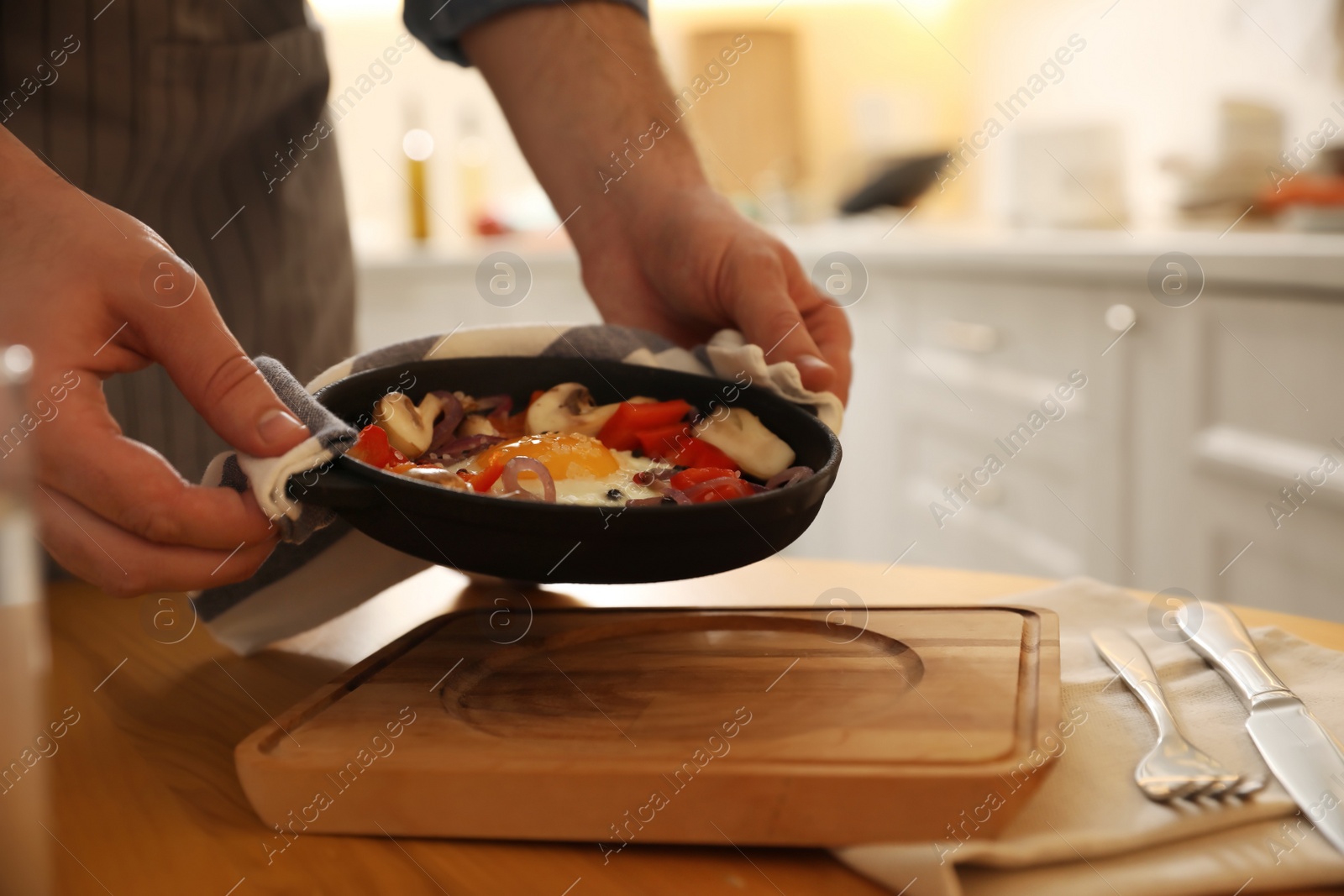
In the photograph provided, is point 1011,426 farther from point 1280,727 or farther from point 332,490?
Result: point 332,490

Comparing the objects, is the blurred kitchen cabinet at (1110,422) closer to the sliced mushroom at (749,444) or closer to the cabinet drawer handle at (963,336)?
the cabinet drawer handle at (963,336)

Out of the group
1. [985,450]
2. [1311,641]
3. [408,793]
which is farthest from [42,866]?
[985,450]

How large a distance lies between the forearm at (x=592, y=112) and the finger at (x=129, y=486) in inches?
19.9

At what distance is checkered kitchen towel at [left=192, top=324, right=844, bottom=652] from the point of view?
2.53ft

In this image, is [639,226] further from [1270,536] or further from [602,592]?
[1270,536]

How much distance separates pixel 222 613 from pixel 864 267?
6.25ft

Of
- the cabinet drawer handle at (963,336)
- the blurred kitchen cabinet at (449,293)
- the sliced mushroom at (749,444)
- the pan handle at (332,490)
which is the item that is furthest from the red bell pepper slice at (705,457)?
the blurred kitchen cabinet at (449,293)

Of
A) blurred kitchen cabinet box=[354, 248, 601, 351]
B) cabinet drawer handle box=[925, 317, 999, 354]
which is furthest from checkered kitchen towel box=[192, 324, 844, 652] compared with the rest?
blurred kitchen cabinet box=[354, 248, 601, 351]

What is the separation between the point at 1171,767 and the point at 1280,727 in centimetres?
7

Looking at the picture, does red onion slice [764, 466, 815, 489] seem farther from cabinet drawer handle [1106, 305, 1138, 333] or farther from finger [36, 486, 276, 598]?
cabinet drawer handle [1106, 305, 1138, 333]

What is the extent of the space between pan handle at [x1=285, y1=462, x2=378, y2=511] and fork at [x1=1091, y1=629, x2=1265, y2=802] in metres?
0.41

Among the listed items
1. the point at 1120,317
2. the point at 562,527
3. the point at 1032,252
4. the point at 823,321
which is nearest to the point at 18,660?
the point at 562,527

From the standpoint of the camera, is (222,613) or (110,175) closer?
(222,613)

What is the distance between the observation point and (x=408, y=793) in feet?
1.81
